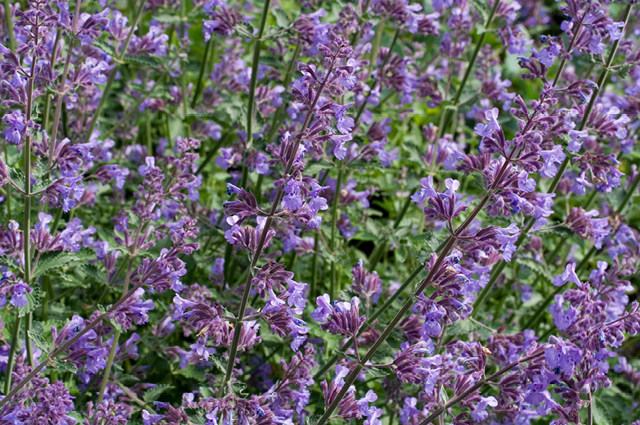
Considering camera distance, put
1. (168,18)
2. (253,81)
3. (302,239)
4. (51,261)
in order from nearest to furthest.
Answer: (51,261) → (253,81) → (302,239) → (168,18)

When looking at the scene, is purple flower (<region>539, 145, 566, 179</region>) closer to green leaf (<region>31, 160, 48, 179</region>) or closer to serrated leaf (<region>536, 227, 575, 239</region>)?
serrated leaf (<region>536, 227, 575, 239</region>)

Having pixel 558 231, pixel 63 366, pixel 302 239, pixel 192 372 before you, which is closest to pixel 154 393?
pixel 192 372

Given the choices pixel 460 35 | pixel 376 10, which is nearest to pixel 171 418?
pixel 376 10

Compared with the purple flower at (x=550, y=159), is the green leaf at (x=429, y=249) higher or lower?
lower

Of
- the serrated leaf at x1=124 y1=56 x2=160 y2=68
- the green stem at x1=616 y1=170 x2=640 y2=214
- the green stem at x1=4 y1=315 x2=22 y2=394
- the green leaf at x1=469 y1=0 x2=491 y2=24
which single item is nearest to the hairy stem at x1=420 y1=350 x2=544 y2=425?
the green stem at x1=4 y1=315 x2=22 y2=394

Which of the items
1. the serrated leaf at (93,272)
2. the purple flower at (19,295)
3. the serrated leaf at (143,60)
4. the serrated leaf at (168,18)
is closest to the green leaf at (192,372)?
the serrated leaf at (93,272)

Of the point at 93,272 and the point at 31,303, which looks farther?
the point at 93,272

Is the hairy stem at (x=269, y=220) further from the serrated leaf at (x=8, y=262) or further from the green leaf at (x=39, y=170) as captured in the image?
the green leaf at (x=39, y=170)

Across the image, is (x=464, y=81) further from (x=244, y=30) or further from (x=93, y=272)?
(x=93, y=272)
